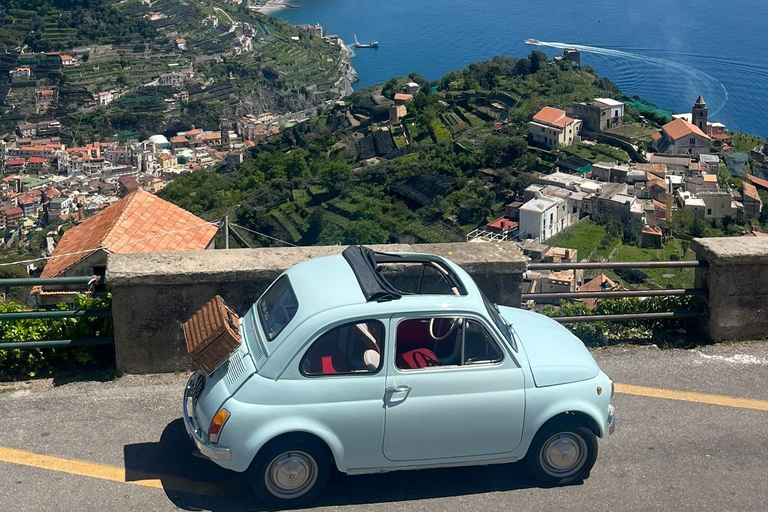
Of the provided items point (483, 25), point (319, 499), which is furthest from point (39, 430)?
point (483, 25)

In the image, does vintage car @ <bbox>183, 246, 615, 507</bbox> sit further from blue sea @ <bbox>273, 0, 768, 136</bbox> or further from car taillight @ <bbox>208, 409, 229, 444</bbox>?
blue sea @ <bbox>273, 0, 768, 136</bbox>

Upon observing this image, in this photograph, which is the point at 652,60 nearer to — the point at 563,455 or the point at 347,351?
the point at 563,455

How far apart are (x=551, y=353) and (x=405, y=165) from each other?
59.3m

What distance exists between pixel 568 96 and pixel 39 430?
78.1 meters

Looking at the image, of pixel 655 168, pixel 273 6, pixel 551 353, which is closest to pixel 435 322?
pixel 551 353

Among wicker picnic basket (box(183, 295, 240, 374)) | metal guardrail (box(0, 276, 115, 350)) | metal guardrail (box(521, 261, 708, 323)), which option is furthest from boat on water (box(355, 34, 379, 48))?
wicker picnic basket (box(183, 295, 240, 374))

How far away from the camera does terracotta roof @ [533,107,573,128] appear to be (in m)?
67.2

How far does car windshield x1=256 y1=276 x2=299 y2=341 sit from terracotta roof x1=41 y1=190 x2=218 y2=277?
6.56 metres

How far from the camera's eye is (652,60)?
9106cm

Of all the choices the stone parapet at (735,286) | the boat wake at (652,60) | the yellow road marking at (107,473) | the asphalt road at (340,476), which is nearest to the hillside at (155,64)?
the boat wake at (652,60)

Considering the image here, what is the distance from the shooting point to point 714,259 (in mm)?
6641

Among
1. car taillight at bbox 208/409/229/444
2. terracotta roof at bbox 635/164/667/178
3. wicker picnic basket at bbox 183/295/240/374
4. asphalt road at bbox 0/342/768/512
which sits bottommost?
terracotta roof at bbox 635/164/667/178

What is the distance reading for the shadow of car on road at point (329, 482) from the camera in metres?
4.52

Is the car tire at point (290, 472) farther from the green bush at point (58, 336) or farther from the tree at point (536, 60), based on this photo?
the tree at point (536, 60)
